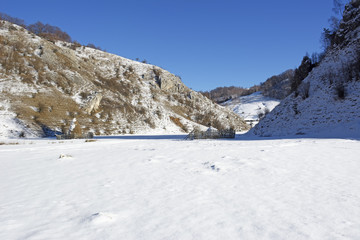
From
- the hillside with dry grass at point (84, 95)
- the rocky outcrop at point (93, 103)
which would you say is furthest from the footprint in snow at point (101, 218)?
the rocky outcrop at point (93, 103)

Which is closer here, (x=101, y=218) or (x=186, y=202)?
(x=101, y=218)

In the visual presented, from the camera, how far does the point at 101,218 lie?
10.3 ft

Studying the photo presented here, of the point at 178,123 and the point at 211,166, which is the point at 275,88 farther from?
the point at 211,166

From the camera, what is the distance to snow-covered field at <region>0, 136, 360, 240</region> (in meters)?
2.81

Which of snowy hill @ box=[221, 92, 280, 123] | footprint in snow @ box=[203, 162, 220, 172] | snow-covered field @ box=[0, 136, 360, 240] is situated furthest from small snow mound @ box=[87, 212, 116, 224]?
snowy hill @ box=[221, 92, 280, 123]

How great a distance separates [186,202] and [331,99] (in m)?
19.8

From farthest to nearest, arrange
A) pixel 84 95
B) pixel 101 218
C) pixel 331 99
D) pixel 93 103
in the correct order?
1. pixel 84 95
2. pixel 93 103
3. pixel 331 99
4. pixel 101 218

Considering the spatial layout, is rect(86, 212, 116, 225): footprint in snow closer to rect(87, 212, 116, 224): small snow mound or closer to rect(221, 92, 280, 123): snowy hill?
rect(87, 212, 116, 224): small snow mound

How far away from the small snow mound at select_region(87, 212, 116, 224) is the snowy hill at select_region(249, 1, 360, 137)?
54.0ft

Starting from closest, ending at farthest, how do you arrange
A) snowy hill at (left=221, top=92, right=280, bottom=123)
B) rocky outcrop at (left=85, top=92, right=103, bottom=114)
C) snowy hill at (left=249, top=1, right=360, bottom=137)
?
snowy hill at (left=249, top=1, right=360, bottom=137) < rocky outcrop at (left=85, top=92, right=103, bottom=114) < snowy hill at (left=221, top=92, right=280, bottom=123)

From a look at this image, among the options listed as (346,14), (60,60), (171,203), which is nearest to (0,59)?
(60,60)

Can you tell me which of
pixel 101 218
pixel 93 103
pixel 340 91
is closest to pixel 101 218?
pixel 101 218

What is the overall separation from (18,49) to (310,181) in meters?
49.4

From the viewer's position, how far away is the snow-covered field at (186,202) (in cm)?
281
